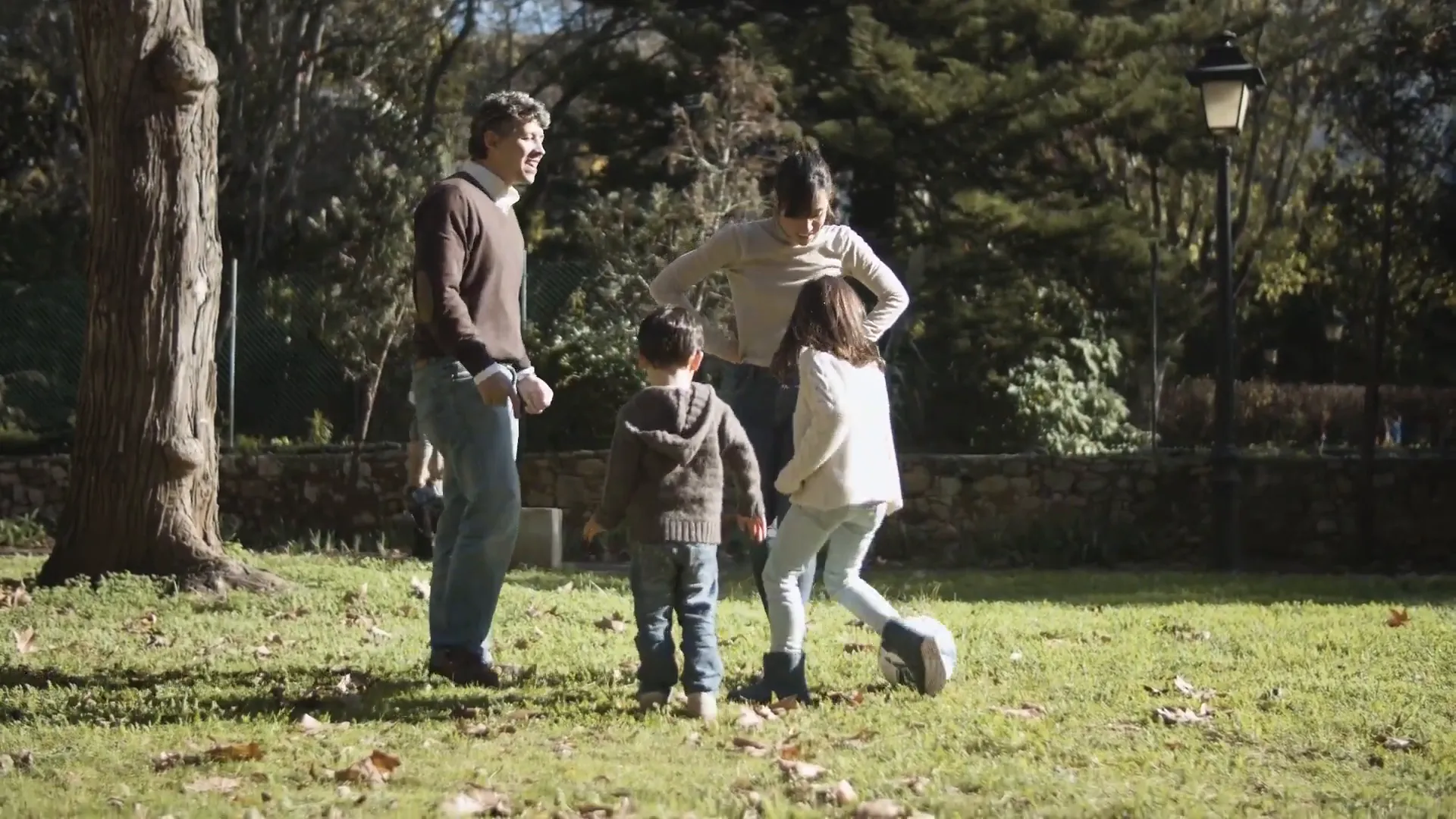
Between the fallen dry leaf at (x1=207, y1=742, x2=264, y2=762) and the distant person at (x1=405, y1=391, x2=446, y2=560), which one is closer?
the fallen dry leaf at (x1=207, y1=742, x2=264, y2=762)

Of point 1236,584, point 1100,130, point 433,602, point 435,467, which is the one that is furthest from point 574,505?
point 433,602

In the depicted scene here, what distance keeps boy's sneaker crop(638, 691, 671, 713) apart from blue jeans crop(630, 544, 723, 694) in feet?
0.03

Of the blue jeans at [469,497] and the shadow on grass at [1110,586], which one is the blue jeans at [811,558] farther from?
the shadow on grass at [1110,586]

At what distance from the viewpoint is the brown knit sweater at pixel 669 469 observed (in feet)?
18.6

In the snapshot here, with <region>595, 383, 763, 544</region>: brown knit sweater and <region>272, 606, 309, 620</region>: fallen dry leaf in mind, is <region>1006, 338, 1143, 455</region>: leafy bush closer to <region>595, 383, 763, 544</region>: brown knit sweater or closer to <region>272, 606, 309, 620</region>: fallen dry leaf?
<region>272, 606, 309, 620</region>: fallen dry leaf

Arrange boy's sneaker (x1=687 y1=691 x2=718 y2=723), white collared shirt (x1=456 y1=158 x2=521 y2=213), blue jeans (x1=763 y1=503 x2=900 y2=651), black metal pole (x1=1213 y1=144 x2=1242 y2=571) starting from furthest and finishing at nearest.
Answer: black metal pole (x1=1213 y1=144 x2=1242 y2=571) < white collared shirt (x1=456 y1=158 x2=521 y2=213) < blue jeans (x1=763 y1=503 x2=900 y2=651) < boy's sneaker (x1=687 y1=691 x2=718 y2=723)

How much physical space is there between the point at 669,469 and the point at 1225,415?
316 inches

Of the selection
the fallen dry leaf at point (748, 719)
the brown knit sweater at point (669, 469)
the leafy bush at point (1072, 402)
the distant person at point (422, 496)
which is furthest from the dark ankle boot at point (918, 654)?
the leafy bush at point (1072, 402)

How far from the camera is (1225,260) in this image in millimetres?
12953

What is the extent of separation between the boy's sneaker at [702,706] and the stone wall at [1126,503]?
9.06 metres

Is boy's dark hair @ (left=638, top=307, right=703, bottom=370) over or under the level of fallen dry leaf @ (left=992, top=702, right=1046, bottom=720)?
over

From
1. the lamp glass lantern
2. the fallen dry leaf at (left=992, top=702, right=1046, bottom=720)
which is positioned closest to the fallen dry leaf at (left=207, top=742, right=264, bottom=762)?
the fallen dry leaf at (left=992, top=702, right=1046, bottom=720)

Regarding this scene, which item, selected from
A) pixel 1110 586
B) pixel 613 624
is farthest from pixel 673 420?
pixel 1110 586

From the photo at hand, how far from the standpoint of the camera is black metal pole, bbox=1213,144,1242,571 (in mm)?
12859
